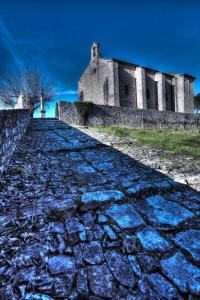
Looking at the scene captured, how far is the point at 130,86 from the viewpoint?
64.9 feet

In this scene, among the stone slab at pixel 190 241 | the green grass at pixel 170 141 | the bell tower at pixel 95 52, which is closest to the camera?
the stone slab at pixel 190 241

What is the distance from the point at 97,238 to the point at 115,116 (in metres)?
11.5

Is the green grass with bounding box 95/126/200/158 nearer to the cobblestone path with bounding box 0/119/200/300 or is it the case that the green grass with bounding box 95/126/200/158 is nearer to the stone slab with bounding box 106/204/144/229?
the cobblestone path with bounding box 0/119/200/300

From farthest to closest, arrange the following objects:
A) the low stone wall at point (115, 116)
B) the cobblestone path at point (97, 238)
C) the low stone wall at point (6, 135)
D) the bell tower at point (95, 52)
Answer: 1. the bell tower at point (95, 52)
2. the low stone wall at point (115, 116)
3. the low stone wall at point (6, 135)
4. the cobblestone path at point (97, 238)

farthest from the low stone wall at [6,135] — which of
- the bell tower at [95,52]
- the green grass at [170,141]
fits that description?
the bell tower at [95,52]

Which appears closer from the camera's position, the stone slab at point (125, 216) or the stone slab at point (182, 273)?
the stone slab at point (182, 273)

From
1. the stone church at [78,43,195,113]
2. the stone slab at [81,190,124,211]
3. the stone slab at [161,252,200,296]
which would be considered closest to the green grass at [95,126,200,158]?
the stone slab at [81,190,124,211]

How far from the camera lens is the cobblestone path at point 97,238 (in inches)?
34.9

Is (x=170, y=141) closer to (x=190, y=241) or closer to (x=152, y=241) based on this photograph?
(x=190, y=241)

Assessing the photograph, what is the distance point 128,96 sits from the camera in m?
19.6

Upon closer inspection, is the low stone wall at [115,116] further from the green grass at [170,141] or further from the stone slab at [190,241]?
the stone slab at [190,241]

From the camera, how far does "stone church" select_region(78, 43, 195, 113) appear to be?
18312mm

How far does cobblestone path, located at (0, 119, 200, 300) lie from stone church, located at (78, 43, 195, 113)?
17.1 metres

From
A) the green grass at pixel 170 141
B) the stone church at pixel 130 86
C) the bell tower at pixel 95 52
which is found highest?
the bell tower at pixel 95 52
